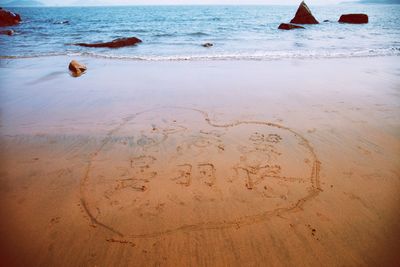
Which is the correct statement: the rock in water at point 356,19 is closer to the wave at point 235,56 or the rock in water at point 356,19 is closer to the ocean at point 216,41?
the ocean at point 216,41

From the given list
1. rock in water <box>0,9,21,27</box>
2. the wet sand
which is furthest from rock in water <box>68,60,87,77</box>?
rock in water <box>0,9,21,27</box>

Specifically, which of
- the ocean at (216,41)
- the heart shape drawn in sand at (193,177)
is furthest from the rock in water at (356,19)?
the heart shape drawn in sand at (193,177)

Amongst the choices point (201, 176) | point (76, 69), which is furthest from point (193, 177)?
point (76, 69)

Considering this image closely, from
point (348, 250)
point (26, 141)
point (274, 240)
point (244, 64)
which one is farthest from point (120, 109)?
point (244, 64)

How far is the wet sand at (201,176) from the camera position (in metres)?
2.24

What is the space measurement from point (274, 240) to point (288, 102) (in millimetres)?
3534

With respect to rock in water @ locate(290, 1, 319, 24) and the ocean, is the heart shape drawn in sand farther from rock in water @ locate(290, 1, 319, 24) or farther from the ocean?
rock in water @ locate(290, 1, 319, 24)

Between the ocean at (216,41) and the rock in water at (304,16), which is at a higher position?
the rock in water at (304,16)

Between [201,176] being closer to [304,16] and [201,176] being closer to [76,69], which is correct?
[76,69]

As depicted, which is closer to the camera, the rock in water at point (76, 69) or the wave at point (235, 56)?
the rock in water at point (76, 69)

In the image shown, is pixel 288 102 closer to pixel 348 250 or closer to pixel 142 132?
pixel 142 132

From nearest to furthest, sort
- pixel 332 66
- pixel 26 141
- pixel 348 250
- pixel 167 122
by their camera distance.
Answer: pixel 348 250 < pixel 26 141 < pixel 167 122 < pixel 332 66

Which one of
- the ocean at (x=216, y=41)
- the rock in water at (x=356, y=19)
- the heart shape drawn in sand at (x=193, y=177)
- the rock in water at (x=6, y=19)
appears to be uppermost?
the rock in water at (x=356, y=19)

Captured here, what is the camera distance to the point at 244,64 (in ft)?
28.3
